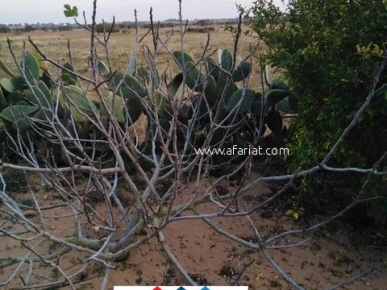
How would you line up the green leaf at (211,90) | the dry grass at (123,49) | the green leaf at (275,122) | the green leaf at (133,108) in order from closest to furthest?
the green leaf at (211,90), the green leaf at (133,108), the green leaf at (275,122), the dry grass at (123,49)

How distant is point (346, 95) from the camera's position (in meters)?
3.01

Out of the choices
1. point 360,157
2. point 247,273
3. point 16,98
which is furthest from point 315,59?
point 16,98

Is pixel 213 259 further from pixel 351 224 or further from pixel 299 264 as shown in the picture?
pixel 351 224

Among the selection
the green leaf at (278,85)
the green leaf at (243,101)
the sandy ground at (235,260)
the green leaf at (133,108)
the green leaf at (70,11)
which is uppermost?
the green leaf at (70,11)

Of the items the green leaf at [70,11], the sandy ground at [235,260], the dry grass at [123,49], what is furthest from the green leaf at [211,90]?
the green leaf at [70,11]

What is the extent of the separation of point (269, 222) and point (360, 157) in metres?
0.85

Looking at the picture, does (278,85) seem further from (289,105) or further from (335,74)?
(335,74)

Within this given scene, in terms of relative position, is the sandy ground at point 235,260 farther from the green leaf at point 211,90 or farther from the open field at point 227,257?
the green leaf at point 211,90

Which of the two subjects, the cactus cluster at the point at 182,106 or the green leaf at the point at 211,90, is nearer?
the cactus cluster at the point at 182,106

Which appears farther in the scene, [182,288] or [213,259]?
[213,259]

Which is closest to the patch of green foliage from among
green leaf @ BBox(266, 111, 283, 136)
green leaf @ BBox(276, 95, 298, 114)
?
green leaf @ BBox(276, 95, 298, 114)

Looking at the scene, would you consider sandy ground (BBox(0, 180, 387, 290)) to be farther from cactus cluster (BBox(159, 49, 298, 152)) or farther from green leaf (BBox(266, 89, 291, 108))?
green leaf (BBox(266, 89, 291, 108))

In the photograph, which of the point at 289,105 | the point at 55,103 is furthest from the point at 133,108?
the point at 289,105

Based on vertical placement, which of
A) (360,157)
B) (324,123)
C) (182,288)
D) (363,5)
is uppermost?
(363,5)
